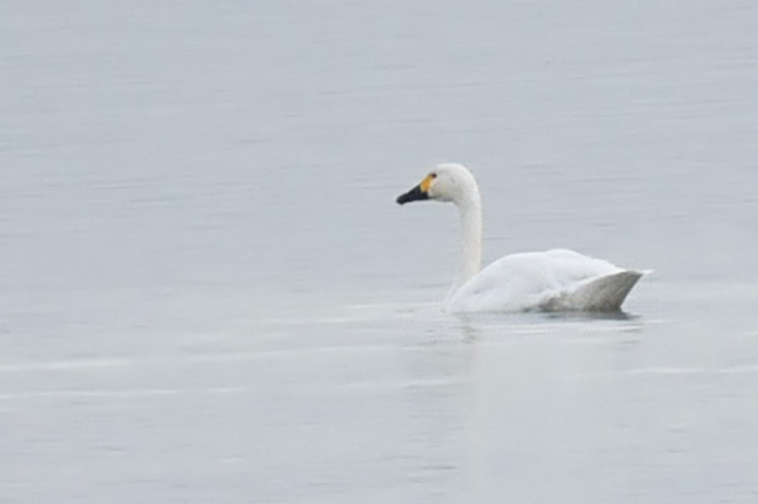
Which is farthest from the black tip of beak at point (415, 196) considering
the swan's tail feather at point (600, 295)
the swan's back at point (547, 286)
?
Answer: the swan's tail feather at point (600, 295)

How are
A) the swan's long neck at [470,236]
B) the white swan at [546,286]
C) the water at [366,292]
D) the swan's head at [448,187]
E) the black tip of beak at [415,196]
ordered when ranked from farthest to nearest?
the black tip of beak at [415,196] < the swan's head at [448,187] < the swan's long neck at [470,236] < the white swan at [546,286] < the water at [366,292]

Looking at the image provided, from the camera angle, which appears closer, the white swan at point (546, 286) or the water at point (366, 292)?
the water at point (366, 292)

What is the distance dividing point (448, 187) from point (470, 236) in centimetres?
52

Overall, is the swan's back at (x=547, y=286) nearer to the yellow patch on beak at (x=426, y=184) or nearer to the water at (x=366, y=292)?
the water at (x=366, y=292)

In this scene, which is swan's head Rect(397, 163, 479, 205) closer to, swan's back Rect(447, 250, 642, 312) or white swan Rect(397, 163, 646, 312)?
white swan Rect(397, 163, 646, 312)

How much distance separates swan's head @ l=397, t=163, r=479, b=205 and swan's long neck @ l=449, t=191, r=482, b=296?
2 cm

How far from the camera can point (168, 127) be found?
3750 centimetres

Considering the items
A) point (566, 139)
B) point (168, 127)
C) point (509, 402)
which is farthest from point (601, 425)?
point (168, 127)

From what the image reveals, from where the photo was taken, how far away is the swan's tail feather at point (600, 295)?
17.6 m

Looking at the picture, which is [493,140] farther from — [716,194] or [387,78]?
[387,78]

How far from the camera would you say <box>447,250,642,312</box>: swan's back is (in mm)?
17781

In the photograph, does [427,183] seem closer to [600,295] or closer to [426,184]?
[426,184]

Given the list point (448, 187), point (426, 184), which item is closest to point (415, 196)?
point (426, 184)

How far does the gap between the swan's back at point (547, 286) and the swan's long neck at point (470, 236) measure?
0.90 m
